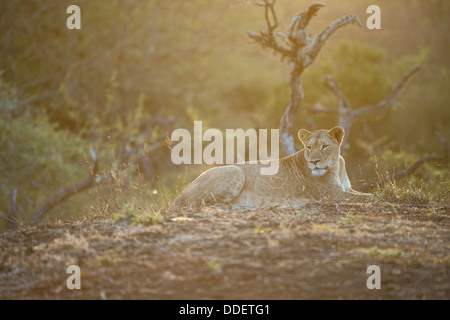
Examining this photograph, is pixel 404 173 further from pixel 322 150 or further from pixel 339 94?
pixel 339 94

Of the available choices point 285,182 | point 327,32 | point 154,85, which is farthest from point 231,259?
point 154,85

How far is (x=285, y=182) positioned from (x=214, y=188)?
118cm

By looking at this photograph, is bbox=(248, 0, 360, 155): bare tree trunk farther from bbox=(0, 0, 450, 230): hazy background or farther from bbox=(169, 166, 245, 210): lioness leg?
bbox=(0, 0, 450, 230): hazy background

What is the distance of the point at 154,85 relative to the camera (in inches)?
1268

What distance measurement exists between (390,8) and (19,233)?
147 ft

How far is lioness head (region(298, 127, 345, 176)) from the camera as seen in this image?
914 centimetres

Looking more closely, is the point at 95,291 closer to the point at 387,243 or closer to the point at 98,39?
the point at 387,243

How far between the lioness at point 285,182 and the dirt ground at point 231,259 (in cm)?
207

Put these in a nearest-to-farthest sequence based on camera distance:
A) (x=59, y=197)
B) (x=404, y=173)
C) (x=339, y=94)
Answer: (x=404, y=173) → (x=59, y=197) → (x=339, y=94)

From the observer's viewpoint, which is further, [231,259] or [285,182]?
[285,182]

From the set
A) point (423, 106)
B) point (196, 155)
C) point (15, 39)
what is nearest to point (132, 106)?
point (15, 39)

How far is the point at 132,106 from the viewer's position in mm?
30469

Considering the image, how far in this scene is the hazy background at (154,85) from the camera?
1753 centimetres

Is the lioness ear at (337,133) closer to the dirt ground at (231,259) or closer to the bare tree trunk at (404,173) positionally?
the bare tree trunk at (404,173)
